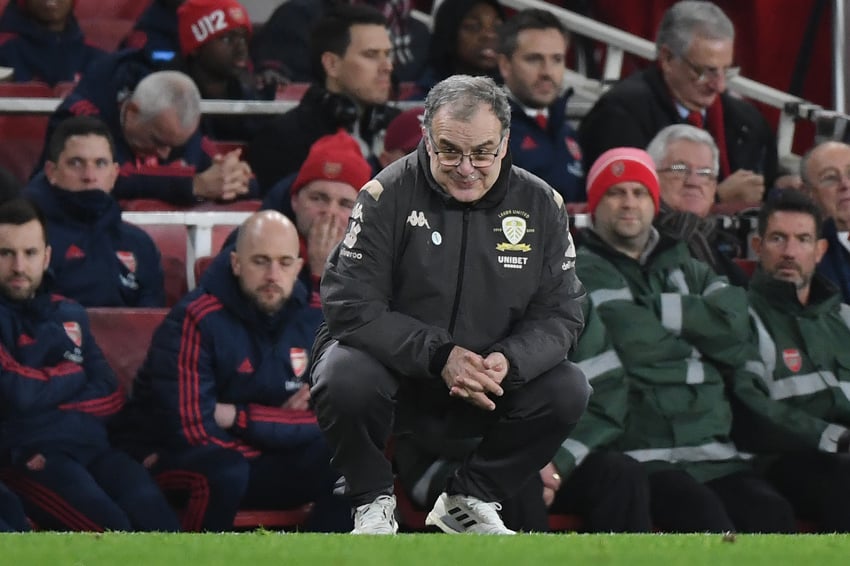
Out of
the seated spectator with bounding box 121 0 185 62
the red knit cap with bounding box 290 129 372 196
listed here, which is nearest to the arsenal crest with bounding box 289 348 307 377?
the red knit cap with bounding box 290 129 372 196

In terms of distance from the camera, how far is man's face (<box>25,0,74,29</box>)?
9.67 m

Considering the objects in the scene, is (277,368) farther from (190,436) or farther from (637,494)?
(637,494)

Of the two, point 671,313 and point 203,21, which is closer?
point 671,313

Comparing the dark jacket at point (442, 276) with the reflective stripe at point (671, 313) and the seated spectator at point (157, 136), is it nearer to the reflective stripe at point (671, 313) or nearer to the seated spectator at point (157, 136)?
the reflective stripe at point (671, 313)

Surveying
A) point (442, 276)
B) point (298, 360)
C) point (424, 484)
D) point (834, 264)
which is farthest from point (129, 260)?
point (834, 264)

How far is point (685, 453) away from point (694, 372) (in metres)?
0.32

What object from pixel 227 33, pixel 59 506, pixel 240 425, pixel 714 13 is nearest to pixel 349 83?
pixel 227 33

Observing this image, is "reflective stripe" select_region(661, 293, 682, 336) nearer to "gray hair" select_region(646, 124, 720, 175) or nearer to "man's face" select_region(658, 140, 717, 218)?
"man's face" select_region(658, 140, 717, 218)

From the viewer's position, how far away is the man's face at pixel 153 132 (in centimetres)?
841

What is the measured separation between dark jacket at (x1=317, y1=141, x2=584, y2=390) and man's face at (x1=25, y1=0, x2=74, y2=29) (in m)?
4.65

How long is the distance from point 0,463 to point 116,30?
472 cm

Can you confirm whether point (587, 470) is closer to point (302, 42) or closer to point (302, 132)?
point (302, 132)

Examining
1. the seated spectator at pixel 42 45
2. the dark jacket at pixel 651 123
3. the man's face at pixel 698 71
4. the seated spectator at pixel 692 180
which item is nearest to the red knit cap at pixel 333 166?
the seated spectator at pixel 692 180

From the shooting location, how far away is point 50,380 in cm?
663
